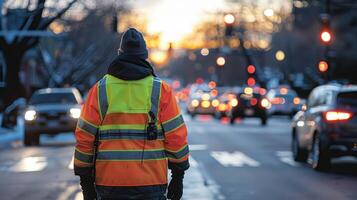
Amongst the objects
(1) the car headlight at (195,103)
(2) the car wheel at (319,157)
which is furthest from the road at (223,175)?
(1) the car headlight at (195,103)

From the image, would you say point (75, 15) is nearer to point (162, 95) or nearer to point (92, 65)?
point (92, 65)

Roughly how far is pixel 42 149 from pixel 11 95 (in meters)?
11.6

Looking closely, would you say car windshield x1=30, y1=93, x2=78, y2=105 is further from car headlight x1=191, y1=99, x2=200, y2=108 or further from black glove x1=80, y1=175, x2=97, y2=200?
car headlight x1=191, y1=99, x2=200, y2=108

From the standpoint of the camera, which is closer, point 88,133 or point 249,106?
point 88,133

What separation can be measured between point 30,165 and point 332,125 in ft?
20.5

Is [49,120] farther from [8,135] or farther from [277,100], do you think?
[277,100]

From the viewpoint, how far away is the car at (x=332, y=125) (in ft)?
53.2

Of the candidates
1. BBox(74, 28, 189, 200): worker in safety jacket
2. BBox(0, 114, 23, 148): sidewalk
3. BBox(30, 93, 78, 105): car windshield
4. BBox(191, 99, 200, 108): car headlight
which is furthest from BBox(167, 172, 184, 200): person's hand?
BBox(191, 99, 200, 108): car headlight

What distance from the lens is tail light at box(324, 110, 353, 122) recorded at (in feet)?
53.3

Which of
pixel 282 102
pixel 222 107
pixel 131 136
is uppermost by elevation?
pixel 131 136

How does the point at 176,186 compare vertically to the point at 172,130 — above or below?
below

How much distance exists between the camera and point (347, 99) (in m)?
16.6

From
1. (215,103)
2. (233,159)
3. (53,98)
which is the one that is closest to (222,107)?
(215,103)

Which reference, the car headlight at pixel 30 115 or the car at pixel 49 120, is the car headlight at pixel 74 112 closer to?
the car at pixel 49 120
